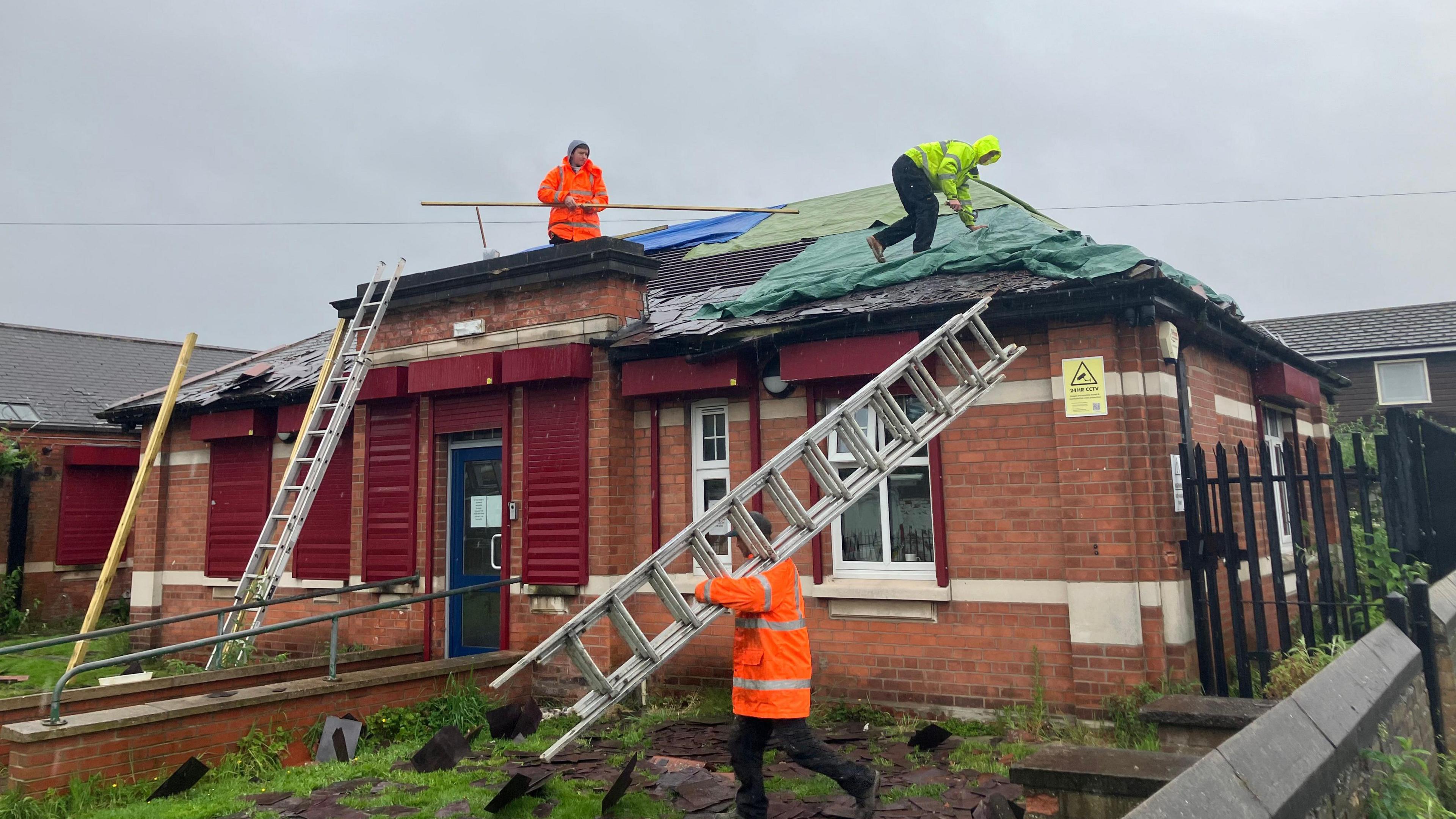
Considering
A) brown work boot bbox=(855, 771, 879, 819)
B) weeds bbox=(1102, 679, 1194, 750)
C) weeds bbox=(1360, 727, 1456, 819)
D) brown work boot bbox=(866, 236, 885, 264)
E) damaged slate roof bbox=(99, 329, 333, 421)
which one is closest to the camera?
weeds bbox=(1360, 727, 1456, 819)

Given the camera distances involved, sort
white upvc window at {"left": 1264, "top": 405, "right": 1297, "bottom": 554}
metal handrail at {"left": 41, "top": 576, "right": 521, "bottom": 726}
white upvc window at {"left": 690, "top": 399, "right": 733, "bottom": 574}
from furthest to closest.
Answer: white upvc window at {"left": 1264, "top": 405, "right": 1297, "bottom": 554}, white upvc window at {"left": 690, "top": 399, "right": 733, "bottom": 574}, metal handrail at {"left": 41, "top": 576, "right": 521, "bottom": 726}

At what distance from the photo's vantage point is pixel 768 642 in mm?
5188

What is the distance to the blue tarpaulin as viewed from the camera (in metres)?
12.5

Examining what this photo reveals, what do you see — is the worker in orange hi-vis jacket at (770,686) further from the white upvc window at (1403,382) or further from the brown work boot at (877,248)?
the white upvc window at (1403,382)

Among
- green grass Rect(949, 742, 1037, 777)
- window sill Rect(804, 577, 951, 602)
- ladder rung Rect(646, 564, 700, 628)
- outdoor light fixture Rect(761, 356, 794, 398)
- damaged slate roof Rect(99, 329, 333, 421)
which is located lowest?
green grass Rect(949, 742, 1037, 777)

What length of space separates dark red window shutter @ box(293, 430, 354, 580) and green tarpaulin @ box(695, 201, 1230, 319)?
5.47 m

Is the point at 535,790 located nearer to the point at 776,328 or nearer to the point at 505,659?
the point at 505,659

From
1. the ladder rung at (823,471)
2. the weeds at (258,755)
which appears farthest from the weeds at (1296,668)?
the weeds at (258,755)

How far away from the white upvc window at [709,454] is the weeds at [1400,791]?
18.8ft

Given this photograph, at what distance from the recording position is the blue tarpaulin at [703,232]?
41.1 ft

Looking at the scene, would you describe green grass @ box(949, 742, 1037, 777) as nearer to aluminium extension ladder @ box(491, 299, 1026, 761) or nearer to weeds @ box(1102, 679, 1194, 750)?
weeds @ box(1102, 679, 1194, 750)

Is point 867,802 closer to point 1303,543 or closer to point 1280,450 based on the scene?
point 1303,543

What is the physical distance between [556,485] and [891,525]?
3.50 metres

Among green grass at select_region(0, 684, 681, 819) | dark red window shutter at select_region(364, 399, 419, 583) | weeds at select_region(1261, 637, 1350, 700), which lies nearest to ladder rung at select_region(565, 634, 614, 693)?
green grass at select_region(0, 684, 681, 819)
